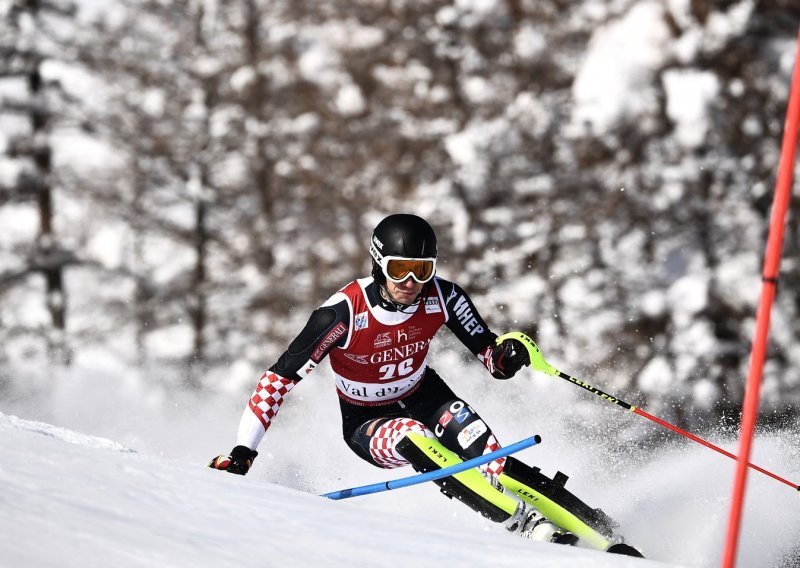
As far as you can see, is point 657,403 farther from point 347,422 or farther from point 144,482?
point 144,482

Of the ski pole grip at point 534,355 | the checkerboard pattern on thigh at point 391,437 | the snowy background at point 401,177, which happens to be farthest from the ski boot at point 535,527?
the snowy background at point 401,177

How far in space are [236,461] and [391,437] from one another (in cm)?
78

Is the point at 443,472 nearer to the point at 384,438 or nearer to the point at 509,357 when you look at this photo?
the point at 384,438

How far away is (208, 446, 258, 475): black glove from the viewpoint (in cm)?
427

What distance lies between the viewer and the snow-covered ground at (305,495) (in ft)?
8.57

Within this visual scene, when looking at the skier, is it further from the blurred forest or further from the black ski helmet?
the blurred forest

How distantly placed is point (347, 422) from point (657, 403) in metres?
12.5

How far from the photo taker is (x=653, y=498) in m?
5.66

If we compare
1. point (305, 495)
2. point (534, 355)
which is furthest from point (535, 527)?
point (305, 495)

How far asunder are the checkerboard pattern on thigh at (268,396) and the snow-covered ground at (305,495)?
39 centimetres

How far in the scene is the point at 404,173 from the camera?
21.7 metres

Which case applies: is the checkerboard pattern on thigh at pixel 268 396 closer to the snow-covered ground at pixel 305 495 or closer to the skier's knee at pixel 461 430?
the snow-covered ground at pixel 305 495

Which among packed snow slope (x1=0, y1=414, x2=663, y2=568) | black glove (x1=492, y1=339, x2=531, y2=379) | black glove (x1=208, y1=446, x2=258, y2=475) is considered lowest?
packed snow slope (x1=0, y1=414, x2=663, y2=568)

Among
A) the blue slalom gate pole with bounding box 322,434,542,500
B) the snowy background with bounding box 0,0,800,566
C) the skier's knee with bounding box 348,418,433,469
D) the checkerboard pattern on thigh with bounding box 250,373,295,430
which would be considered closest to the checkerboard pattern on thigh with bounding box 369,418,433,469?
the skier's knee with bounding box 348,418,433,469
